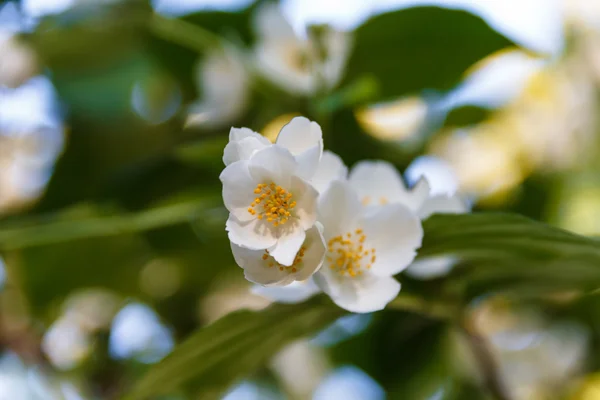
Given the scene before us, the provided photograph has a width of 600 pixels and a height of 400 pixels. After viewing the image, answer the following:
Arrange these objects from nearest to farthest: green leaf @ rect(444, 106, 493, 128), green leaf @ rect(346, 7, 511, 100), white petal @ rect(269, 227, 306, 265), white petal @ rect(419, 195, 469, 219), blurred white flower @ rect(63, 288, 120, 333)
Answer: white petal @ rect(269, 227, 306, 265), white petal @ rect(419, 195, 469, 219), green leaf @ rect(346, 7, 511, 100), green leaf @ rect(444, 106, 493, 128), blurred white flower @ rect(63, 288, 120, 333)

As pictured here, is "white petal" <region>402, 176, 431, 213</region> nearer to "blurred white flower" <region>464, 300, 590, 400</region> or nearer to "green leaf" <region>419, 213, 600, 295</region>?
"green leaf" <region>419, 213, 600, 295</region>

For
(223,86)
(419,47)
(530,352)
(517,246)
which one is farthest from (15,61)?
(530,352)

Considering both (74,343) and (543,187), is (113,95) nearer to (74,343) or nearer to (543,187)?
(74,343)

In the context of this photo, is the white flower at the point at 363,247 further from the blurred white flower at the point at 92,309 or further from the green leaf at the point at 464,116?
the blurred white flower at the point at 92,309

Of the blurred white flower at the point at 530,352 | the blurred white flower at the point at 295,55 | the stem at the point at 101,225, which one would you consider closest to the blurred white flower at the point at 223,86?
the blurred white flower at the point at 295,55

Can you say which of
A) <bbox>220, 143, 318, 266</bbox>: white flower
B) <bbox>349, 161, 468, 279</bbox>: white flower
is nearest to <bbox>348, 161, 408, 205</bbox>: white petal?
<bbox>349, 161, 468, 279</bbox>: white flower

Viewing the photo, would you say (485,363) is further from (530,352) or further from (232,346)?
(530,352)

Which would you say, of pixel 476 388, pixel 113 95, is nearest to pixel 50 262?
pixel 113 95
